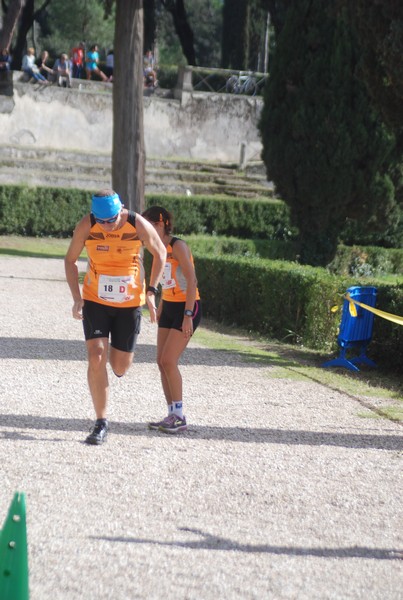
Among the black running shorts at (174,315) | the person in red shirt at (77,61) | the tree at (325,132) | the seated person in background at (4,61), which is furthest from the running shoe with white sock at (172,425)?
the person in red shirt at (77,61)

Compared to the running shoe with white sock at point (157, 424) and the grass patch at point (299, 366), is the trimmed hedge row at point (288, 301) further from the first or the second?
the running shoe with white sock at point (157, 424)

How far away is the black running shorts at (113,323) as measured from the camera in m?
6.84

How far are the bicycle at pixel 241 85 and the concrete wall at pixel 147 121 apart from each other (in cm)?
82

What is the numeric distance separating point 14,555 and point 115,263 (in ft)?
10.5

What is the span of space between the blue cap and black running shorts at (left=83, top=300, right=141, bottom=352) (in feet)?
2.10

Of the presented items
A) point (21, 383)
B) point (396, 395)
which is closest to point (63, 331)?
point (21, 383)

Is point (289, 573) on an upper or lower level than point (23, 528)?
lower

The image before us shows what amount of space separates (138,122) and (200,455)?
48.1 ft

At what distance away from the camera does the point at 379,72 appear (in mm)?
13039

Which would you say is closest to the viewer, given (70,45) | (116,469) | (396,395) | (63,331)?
(116,469)

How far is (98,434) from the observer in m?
Answer: 6.87

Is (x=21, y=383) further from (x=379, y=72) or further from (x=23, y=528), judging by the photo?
(x=379, y=72)

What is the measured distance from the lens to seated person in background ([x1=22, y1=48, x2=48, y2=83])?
33.6 metres

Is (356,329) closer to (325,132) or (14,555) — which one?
(14,555)
